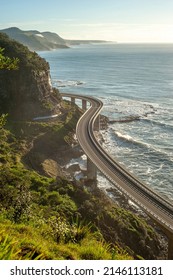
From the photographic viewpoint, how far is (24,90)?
92312 millimetres

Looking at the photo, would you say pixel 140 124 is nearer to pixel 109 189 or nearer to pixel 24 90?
pixel 24 90

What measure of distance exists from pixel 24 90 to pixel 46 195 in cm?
5328

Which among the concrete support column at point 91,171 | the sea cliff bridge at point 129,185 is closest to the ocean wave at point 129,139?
the sea cliff bridge at point 129,185

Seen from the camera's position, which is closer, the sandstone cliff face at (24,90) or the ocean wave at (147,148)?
the ocean wave at (147,148)

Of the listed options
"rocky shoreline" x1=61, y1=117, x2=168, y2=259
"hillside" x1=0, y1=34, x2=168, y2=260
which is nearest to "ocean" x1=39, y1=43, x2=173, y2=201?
"rocky shoreline" x1=61, y1=117, x2=168, y2=259

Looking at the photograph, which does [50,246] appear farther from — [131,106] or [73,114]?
[131,106]

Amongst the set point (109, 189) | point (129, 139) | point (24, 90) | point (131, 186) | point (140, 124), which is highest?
point (24, 90)

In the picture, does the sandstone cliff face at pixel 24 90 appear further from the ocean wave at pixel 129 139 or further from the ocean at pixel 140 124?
the ocean at pixel 140 124

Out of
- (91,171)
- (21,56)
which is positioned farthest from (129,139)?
(21,56)

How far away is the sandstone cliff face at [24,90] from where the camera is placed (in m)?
90.5

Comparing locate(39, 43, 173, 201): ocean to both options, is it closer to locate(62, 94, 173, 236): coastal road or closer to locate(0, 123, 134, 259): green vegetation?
locate(62, 94, 173, 236): coastal road

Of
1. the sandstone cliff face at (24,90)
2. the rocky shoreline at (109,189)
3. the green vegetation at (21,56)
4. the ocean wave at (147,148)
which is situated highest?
the green vegetation at (21,56)

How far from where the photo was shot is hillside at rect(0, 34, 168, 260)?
12.4m

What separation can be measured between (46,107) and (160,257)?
6416cm
